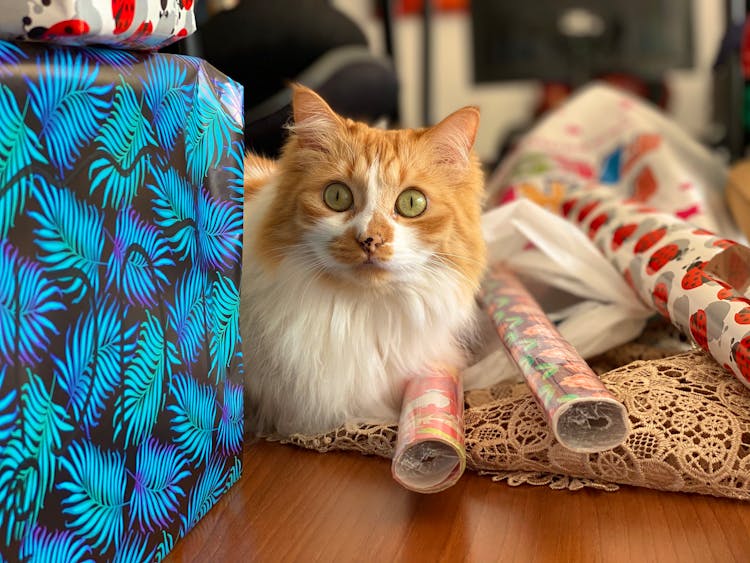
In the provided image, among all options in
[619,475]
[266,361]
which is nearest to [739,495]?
[619,475]

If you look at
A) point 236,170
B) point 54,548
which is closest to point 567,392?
point 236,170

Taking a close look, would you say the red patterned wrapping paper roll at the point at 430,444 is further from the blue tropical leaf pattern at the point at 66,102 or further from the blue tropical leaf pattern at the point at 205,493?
the blue tropical leaf pattern at the point at 66,102

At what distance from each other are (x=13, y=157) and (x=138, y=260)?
19cm

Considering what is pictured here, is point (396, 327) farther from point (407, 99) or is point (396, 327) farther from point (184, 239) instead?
point (407, 99)

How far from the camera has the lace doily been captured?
997mm

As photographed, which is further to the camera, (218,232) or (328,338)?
(328,338)

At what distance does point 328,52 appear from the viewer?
1894 mm

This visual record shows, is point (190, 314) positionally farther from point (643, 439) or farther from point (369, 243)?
point (643, 439)

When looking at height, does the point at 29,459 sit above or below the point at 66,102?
below

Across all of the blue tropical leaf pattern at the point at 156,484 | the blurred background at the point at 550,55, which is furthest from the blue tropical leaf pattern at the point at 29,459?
the blurred background at the point at 550,55

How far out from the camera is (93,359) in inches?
29.7

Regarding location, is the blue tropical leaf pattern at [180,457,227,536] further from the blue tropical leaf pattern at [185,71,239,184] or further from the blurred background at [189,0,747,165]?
the blurred background at [189,0,747,165]

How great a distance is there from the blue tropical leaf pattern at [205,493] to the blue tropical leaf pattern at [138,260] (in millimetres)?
262

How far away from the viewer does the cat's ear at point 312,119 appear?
107cm
